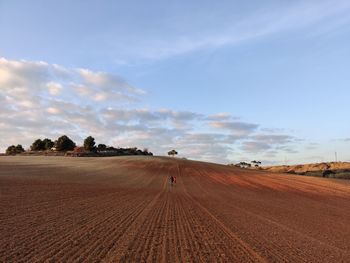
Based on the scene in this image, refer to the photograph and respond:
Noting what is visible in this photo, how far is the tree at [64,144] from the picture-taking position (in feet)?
445

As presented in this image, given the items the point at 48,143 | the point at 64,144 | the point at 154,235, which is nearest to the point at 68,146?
the point at 64,144

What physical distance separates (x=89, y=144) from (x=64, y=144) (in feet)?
27.8

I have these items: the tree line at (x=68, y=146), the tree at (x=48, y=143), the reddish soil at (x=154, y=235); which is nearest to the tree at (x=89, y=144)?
the tree line at (x=68, y=146)

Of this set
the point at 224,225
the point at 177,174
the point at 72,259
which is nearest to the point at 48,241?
the point at 72,259

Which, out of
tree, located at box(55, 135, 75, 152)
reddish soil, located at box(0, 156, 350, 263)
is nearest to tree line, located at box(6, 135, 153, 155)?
tree, located at box(55, 135, 75, 152)

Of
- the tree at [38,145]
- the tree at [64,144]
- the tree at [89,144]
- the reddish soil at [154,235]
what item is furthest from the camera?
the tree at [38,145]

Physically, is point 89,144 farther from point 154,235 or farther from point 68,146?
point 154,235

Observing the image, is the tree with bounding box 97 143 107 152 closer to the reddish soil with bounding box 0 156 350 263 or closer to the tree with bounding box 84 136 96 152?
the tree with bounding box 84 136 96 152

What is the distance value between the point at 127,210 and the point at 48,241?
872 cm

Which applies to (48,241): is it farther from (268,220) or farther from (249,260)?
(268,220)

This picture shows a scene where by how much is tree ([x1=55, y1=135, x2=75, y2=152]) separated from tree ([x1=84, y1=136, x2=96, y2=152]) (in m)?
6.31

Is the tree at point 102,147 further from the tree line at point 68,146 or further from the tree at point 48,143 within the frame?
the tree at point 48,143

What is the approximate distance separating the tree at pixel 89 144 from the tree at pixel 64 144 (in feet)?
20.7

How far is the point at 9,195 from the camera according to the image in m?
22.1
